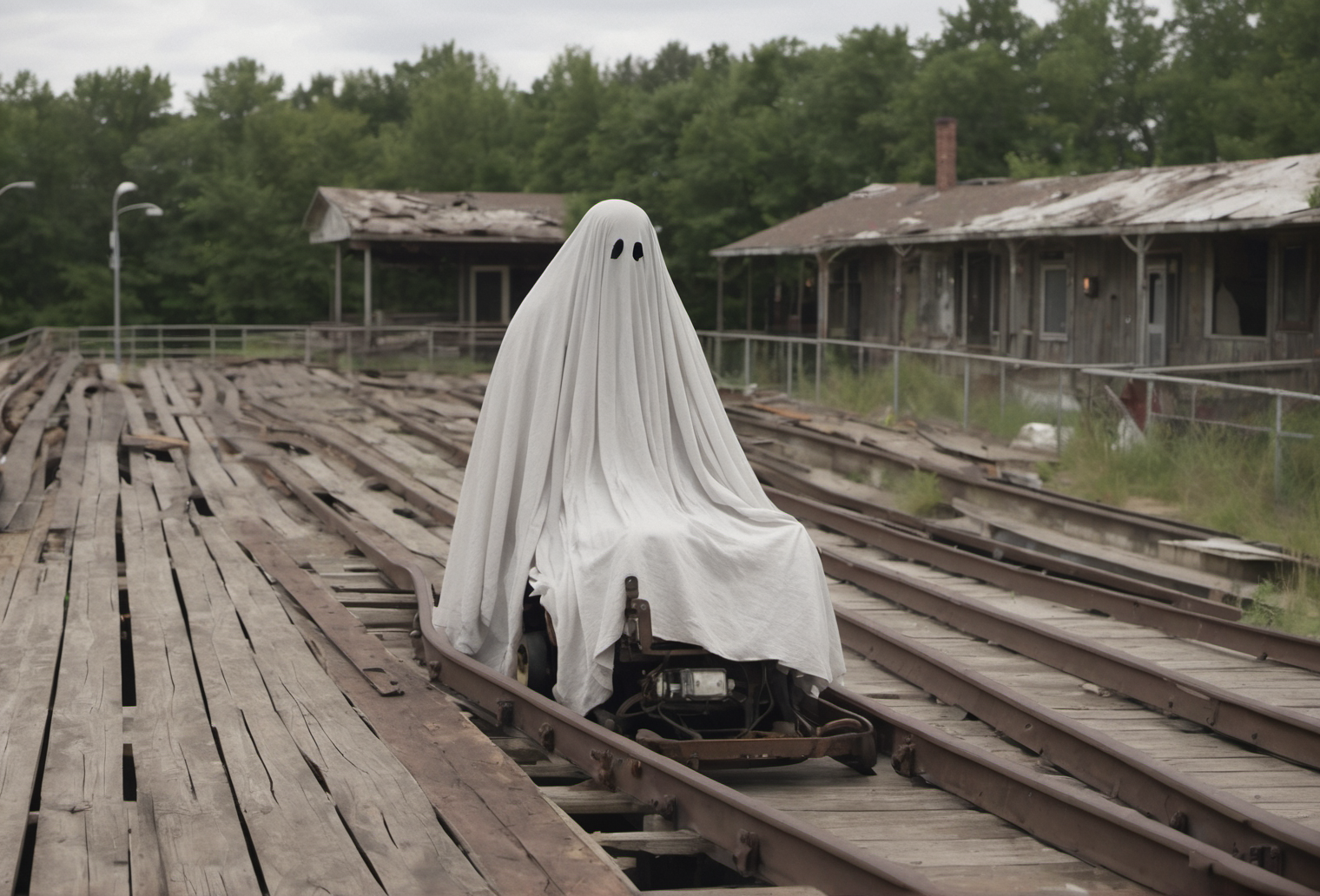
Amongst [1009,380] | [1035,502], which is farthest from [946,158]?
[1035,502]

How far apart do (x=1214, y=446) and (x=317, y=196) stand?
3031 cm

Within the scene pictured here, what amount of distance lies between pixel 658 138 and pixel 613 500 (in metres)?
35.4

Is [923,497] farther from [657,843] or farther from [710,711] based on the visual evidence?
[657,843]

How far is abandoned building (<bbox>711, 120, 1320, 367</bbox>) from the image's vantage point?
18.9m

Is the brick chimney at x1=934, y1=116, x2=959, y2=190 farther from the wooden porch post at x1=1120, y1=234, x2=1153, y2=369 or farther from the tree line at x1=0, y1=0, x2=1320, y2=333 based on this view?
the wooden porch post at x1=1120, y1=234, x2=1153, y2=369

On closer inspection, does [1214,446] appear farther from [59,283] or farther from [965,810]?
[59,283]

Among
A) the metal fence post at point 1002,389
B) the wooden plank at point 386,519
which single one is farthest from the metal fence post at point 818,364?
the wooden plank at point 386,519

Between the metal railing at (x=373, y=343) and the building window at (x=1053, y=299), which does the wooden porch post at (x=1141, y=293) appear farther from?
the metal railing at (x=373, y=343)

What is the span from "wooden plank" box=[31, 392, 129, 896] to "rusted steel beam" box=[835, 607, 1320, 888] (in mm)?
3609

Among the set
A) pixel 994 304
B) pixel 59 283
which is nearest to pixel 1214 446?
pixel 994 304

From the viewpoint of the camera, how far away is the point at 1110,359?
22312 millimetres

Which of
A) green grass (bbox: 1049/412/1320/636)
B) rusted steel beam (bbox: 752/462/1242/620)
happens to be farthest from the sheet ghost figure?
green grass (bbox: 1049/412/1320/636)

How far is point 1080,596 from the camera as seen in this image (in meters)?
9.28

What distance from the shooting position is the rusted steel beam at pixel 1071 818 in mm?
4094
